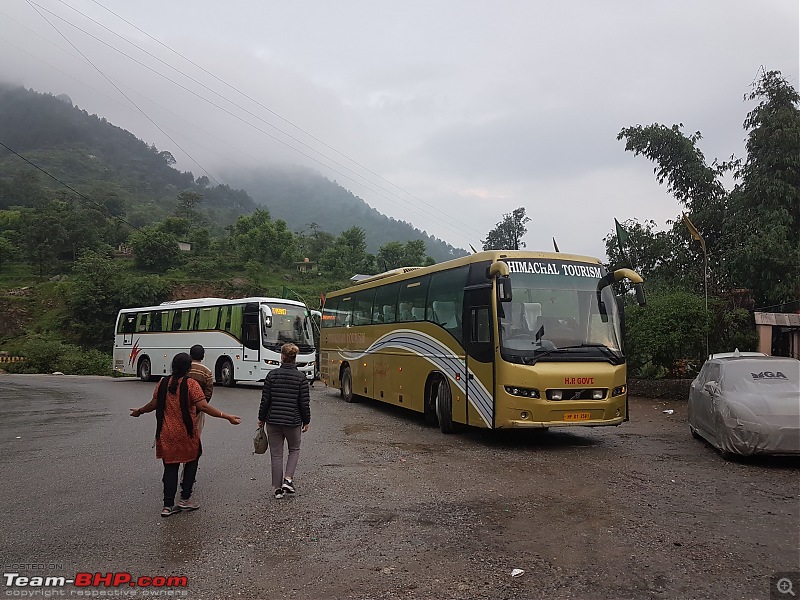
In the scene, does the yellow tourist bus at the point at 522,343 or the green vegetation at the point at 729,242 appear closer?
the yellow tourist bus at the point at 522,343

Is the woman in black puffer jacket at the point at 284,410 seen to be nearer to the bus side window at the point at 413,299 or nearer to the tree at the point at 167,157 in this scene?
the bus side window at the point at 413,299

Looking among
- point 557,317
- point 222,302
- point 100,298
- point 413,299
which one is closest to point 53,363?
point 100,298

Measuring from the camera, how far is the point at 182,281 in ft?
206

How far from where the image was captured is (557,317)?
397 inches

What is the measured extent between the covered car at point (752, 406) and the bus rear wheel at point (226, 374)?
16541 millimetres

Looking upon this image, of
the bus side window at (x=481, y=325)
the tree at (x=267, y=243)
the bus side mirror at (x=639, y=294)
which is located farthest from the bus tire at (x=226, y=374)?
the tree at (x=267, y=243)

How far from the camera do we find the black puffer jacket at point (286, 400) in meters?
6.74

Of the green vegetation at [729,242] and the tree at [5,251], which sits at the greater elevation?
the tree at [5,251]

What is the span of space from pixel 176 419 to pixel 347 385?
1183 centimetres

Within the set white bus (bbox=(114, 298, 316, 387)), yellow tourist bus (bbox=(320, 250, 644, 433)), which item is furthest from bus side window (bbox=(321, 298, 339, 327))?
yellow tourist bus (bbox=(320, 250, 644, 433))

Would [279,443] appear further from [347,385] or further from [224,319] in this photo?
[224,319]

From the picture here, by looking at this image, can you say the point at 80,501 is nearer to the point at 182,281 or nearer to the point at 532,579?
the point at 532,579

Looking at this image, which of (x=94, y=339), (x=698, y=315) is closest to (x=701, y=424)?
(x=698, y=315)

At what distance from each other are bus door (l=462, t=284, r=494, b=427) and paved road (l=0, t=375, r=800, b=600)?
0.64 metres
